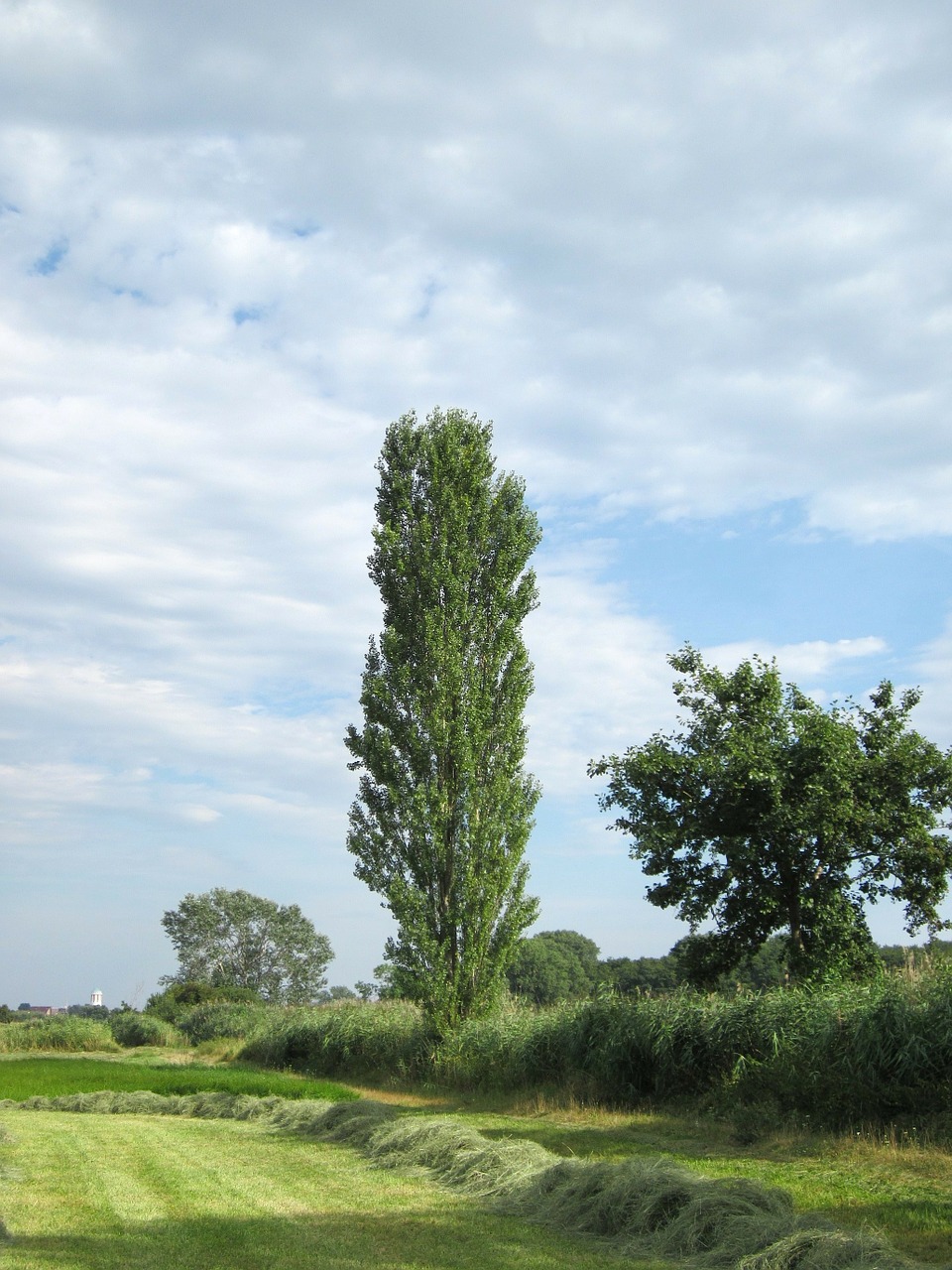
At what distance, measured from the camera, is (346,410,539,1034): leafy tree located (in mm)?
18750

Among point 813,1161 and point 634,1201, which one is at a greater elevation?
point 634,1201

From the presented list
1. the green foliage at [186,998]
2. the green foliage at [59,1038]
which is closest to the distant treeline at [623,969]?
the green foliage at [186,998]

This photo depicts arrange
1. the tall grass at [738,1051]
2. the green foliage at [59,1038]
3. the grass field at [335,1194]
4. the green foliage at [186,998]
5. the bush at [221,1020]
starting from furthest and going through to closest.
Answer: the green foliage at [186,998] < the green foliage at [59,1038] < the bush at [221,1020] < the tall grass at [738,1051] < the grass field at [335,1194]

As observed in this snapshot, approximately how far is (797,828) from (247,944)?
197 ft

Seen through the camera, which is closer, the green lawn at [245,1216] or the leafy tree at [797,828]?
the green lawn at [245,1216]

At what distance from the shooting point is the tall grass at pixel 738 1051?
9.45 meters

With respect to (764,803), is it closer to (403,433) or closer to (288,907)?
(403,433)

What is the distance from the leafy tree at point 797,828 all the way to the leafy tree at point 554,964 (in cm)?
4008

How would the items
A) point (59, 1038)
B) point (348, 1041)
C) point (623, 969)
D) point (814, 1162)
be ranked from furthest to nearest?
point (623, 969) → point (59, 1038) → point (348, 1041) → point (814, 1162)

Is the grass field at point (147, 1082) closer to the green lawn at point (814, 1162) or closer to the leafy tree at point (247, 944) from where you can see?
the green lawn at point (814, 1162)

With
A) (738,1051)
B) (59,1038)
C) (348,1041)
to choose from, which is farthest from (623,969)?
(738,1051)

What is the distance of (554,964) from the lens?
70625 mm

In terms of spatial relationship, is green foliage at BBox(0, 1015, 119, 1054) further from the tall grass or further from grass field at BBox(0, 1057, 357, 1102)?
the tall grass

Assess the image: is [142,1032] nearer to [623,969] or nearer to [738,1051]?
[623,969]
